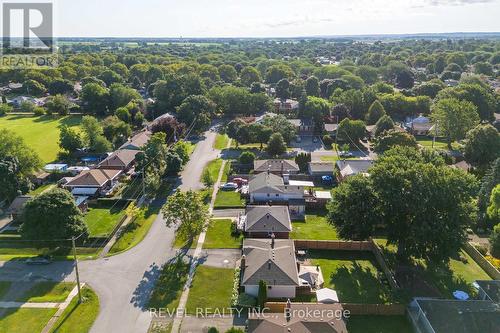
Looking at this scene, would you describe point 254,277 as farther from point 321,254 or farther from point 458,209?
point 458,209

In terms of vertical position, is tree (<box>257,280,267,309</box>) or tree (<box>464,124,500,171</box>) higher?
tree (<box>464,124,500,171</box>)

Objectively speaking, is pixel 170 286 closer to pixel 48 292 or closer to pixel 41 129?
pixel 48 292

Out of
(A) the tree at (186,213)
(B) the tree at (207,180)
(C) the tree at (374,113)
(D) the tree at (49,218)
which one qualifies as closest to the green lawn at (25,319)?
(D) the tree at (49,218)

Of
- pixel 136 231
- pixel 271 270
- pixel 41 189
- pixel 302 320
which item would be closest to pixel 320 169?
pixel 271 270

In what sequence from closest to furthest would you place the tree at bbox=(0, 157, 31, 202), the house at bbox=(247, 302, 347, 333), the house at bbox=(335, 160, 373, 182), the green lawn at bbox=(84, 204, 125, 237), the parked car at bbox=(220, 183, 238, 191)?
the house at bbox=(247, 302, 347, 333)
the green lawn at bbox=(84, 204, 125, 237)
the tree at bbox=(0, 157, 31, 202)
the parked car at bbox=(220, 183, 238, 191)
the house at bbox=(335, 160, 373, 182)

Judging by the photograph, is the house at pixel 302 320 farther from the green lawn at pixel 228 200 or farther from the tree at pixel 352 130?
the tree at pixel 352 130

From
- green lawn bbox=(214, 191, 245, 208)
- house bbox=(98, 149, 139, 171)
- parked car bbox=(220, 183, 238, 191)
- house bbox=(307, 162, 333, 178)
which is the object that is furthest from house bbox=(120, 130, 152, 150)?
house bbox=(307, 162, 333, 178)

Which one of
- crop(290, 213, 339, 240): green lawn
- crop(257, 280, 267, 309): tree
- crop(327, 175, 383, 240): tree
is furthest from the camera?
crop(290, 213, 339, 240): green lawn

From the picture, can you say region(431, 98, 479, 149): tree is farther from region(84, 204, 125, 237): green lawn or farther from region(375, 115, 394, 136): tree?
region(84, 204, 125, 237): green lawn
